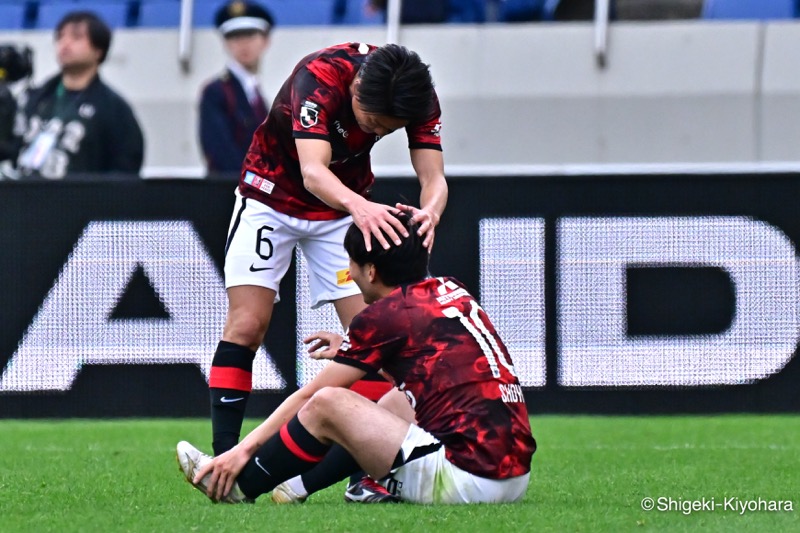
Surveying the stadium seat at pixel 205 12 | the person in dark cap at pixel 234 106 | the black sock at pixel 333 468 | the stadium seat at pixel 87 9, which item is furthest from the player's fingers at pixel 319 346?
the stadium seat at pixel 87 9

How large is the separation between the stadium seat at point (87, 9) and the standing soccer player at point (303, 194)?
254 inches

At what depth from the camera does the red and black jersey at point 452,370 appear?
4098 millimetres

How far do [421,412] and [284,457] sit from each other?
422mm

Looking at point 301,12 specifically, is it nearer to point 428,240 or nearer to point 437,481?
point 428,240

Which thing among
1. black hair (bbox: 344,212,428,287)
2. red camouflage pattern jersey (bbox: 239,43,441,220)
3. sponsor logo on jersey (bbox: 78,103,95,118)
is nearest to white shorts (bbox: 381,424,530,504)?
black hair (bbox: 344,212,428,287)

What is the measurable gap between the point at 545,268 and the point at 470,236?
453 mm

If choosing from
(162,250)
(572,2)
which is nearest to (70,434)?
(162,250)

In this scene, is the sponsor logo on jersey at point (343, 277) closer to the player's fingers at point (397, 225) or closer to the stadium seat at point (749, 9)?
the player's fingers at point (397, 225)

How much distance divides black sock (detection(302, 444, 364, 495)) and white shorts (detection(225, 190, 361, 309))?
1042mm

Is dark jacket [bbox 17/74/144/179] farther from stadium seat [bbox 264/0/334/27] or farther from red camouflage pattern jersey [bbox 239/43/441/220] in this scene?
red camouflage pattern jersey [bbox 239/43/441/220]

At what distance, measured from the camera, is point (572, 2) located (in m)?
10.8

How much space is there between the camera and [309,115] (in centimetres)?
474

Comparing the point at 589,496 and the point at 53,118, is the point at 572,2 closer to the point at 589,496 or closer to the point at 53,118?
the point at 53,118

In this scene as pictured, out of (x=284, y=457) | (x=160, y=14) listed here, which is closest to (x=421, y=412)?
(x=284, y=457)
